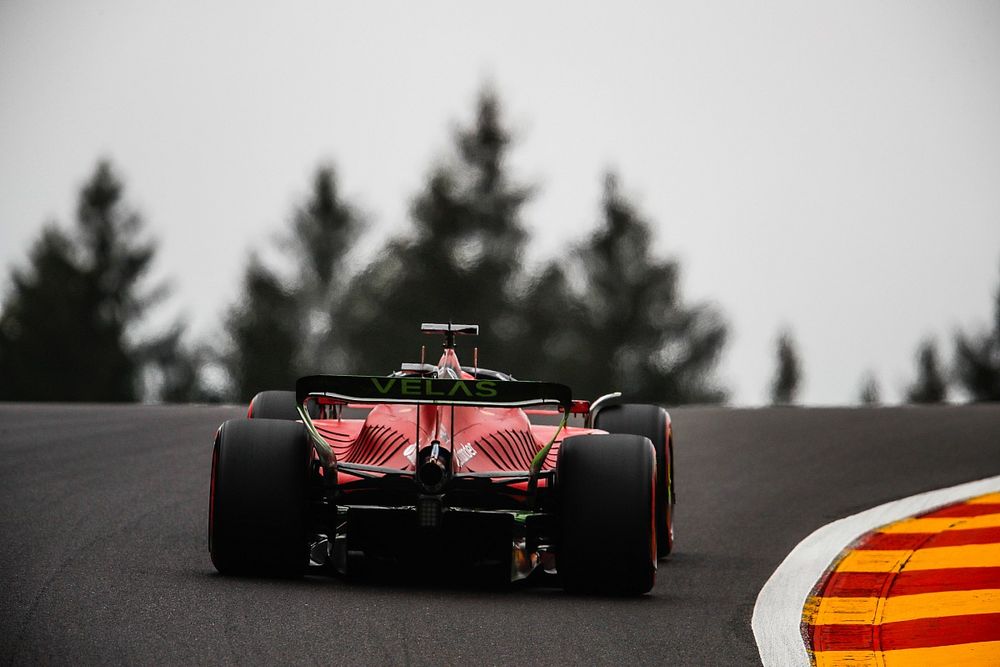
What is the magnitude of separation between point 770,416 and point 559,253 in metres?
30.6

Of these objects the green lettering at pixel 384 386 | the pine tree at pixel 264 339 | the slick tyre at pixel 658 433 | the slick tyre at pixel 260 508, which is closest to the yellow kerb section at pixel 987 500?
the slick tyre at pixel 658 433

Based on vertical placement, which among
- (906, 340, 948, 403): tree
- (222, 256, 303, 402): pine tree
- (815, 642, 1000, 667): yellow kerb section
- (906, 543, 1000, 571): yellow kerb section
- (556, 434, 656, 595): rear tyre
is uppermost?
(556, 434, 656, 595): rear tyre

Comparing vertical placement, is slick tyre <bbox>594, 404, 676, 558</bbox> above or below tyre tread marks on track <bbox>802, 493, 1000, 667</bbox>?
above

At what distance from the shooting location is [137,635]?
633 cm

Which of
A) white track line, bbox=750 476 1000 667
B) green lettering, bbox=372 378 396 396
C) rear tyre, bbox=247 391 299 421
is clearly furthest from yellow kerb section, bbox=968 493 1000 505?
green lettering, bbox=372 378 396 396

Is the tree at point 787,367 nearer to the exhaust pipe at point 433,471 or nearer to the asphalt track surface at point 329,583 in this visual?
the asphalt track surface at point 329,583

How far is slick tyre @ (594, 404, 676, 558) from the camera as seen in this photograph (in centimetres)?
994

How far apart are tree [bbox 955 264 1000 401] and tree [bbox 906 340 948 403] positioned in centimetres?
107

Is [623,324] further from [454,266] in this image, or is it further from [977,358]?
[977,358]

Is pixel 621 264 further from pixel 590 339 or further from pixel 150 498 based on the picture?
pixel 150 498

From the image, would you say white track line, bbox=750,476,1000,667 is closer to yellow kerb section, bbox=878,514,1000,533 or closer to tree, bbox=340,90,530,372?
yellow kerb section, bbox=878,514,1000,533

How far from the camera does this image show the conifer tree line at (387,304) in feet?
153

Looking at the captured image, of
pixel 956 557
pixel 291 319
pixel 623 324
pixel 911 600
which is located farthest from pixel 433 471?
pixel 623 324

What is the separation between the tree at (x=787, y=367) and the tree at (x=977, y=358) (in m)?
7.53
